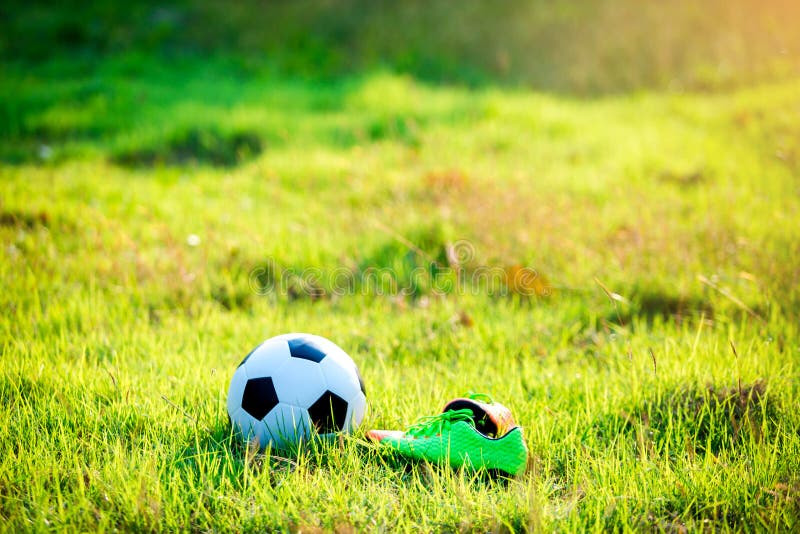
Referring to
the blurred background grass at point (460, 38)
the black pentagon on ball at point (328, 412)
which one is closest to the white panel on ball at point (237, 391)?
the black pentagon on ball at point (328, 412)


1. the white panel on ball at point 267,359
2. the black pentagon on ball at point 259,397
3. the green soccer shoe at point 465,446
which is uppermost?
the white panel on ball at point 267,359

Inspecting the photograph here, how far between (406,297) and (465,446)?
1.99 meters

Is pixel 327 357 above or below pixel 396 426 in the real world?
above

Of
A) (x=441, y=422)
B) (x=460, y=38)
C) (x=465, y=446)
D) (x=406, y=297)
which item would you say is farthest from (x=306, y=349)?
(x=460, y=38)

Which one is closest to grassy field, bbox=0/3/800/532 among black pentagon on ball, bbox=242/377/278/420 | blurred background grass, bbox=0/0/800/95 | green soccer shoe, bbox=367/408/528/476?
green soccer shoe, bbox=367/408/528/476

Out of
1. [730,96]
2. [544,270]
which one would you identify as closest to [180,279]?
[544,270]

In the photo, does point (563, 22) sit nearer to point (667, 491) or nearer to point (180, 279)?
point (180, 279)

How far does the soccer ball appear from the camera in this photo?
278 centimetres

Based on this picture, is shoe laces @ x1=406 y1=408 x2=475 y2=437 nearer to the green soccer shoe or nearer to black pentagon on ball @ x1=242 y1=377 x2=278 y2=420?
the green soccer shoe

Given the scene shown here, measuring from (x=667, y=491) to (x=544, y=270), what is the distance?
2369mm

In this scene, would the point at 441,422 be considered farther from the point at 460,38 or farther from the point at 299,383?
the point at 460,38

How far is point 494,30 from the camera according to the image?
36.3 feet

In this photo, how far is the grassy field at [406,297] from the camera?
8.39 feet

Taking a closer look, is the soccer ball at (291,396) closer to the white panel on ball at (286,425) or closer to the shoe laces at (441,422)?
the white panel on ball at (286,425)
